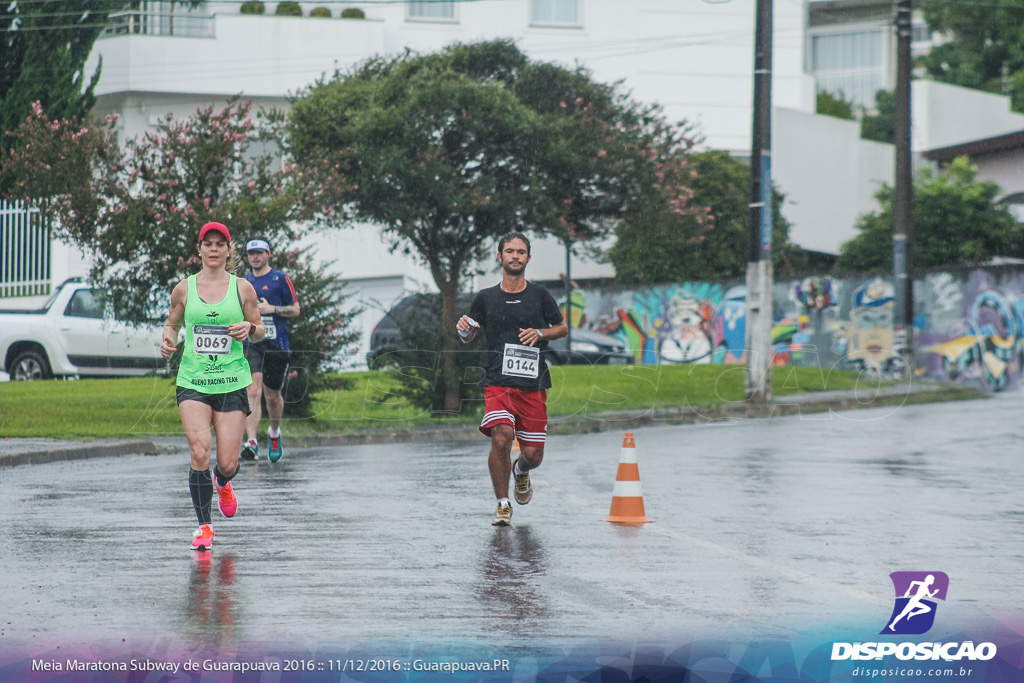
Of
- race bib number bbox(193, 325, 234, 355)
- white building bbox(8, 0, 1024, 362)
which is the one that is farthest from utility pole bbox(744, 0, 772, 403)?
race bib number bbox(193, 325, 234, 355)

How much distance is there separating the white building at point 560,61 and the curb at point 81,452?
557 inches

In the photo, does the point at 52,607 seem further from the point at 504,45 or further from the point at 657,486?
the point at 504,45

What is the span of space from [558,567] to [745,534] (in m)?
1.85

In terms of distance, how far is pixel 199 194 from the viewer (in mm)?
17359

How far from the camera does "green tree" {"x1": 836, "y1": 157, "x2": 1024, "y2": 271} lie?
37594 mm

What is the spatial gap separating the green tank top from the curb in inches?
213

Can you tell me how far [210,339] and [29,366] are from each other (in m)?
16.0

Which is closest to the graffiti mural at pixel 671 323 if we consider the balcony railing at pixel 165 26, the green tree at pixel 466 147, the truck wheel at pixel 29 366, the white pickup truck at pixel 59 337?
the green tree at pixel 466 147

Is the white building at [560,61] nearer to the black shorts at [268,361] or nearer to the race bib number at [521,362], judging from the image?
the black shorts at [268,361]

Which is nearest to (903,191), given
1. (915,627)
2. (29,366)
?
(29,366)

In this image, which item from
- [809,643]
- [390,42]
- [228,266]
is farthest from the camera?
[390,42]

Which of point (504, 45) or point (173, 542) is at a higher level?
point (504, 45)

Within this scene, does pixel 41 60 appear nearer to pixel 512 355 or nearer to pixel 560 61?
pixel 560 61

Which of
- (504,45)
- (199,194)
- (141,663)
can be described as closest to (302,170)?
A: (199,194)
